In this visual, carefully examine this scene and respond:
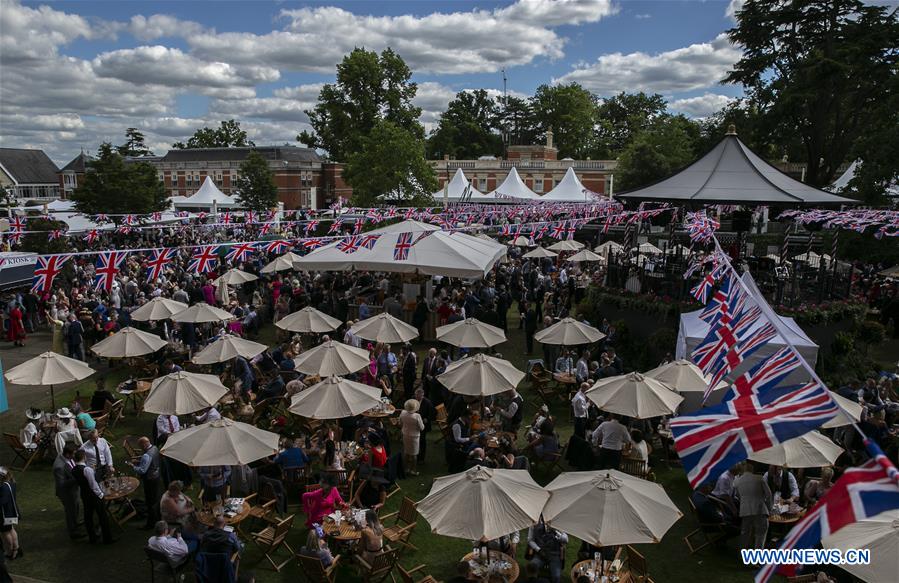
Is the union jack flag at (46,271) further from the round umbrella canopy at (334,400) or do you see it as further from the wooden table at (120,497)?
the round umbrella canopy at (334,400)

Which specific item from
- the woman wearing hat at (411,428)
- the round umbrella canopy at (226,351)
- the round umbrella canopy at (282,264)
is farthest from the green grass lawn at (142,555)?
the round umbrella canopy at (282,264)

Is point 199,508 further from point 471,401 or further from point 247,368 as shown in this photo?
point 471,401

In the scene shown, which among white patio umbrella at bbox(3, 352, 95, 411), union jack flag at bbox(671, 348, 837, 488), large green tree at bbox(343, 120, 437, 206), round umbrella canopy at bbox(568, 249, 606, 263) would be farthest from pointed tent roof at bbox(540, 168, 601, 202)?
union jack flag at bbox(671, 348, 837, 488)

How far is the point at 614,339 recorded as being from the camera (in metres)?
16.6

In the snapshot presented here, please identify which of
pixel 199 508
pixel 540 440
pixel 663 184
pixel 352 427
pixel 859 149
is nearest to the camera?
pixel 199 508

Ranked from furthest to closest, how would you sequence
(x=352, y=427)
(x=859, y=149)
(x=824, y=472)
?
1. (x=859, y=149)
2. (x=352, y=427)
3. (x=824, y=472)

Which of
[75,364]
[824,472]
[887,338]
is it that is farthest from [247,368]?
[887,338]

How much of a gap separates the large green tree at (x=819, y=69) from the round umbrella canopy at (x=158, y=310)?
35729 mm

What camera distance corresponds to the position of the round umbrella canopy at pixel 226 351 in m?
12.8

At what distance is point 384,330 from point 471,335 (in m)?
2.05

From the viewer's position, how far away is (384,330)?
1417cm

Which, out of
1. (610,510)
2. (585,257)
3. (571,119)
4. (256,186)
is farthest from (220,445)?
(571,119)

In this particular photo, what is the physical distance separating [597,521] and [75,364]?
10109 millimetres

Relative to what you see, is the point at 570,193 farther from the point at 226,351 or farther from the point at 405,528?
the point at 405,528
